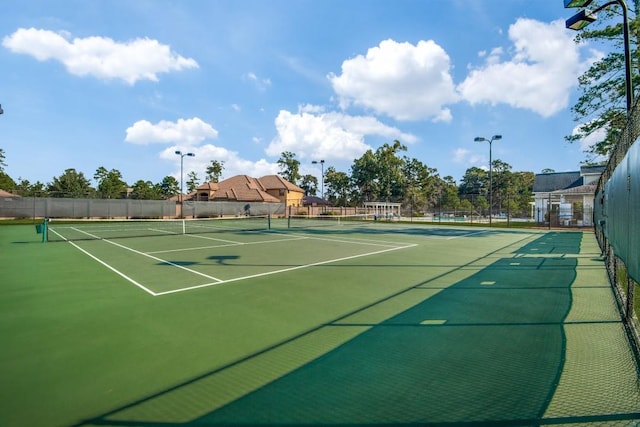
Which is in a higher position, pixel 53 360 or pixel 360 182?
pixel 360 182

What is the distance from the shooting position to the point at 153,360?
12.1ft

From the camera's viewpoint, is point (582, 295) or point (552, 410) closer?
point (552, 410)

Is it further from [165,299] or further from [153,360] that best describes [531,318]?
[165,299]

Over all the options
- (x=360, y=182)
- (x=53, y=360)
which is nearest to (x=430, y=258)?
(x=53, y=360)

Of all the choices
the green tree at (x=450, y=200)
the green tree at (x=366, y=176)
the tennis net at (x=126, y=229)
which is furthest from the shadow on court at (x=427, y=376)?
the green tree at (x=366, y=176)

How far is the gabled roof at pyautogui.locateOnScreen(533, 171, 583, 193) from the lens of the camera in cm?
4338

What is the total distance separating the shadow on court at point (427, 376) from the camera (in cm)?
270

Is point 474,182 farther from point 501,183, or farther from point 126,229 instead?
point 126,229

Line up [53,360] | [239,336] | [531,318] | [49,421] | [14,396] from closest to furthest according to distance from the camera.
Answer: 1. [49,421]
2. [14,396]
3. [53,360]
4. [239,336]
5. [531,318]

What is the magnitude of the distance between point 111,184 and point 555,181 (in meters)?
72.2

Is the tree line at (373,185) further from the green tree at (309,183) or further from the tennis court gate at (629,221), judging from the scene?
the tennis court gate at (629,221)

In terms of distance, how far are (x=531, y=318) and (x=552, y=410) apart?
261 cm

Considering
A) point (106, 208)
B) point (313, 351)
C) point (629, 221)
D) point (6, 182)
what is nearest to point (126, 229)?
point (106, 208)

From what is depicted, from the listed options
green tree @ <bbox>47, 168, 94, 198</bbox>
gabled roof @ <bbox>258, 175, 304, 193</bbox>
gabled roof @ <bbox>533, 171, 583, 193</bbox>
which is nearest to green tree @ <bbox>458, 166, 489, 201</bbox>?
gabled roof @ <bbox>533, 171, 583, 193</bbox>
